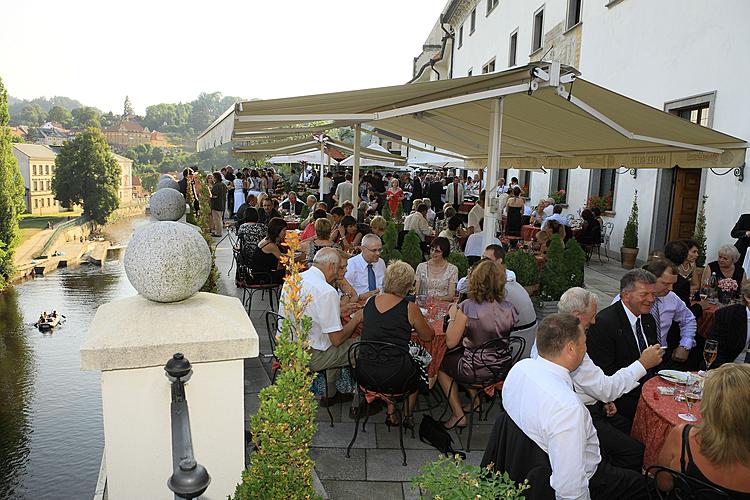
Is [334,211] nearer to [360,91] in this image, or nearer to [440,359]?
[360,91]

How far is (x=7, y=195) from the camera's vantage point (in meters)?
33.4

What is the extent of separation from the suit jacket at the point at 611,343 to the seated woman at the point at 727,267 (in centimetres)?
293

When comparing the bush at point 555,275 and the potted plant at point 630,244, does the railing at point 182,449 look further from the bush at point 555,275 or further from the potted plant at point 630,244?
the potted plant at point 630,244

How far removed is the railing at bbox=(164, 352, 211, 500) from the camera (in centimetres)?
139

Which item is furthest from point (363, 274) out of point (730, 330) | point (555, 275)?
point (730, 330)

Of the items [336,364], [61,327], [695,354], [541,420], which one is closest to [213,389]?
[541,420]

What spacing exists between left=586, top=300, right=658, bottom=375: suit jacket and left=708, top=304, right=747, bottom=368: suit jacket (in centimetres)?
123

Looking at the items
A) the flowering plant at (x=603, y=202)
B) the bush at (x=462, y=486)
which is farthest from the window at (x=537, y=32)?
the bush at (x=462, y=486)

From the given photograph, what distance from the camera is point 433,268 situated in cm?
593

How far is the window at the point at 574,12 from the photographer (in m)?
15.7

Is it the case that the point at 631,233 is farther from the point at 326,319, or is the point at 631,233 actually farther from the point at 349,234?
the point at 326,319

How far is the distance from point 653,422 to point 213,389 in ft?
8.45

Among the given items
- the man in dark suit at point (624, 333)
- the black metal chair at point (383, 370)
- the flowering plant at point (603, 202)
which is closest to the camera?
the man in dark suit at point (624, 333)

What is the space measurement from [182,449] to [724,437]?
2254mm
